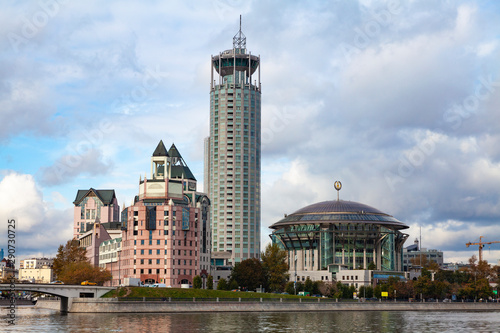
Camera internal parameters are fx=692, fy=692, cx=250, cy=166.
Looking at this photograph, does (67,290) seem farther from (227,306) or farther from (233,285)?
(233,285)

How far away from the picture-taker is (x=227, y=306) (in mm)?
158375

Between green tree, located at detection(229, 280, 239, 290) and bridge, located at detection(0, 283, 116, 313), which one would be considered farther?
green tree, located at detection(229, 280, 239, 290)

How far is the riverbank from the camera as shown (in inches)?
5842

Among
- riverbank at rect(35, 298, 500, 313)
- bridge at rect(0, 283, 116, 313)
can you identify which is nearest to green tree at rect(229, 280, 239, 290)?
riverbank at rect(35, 298, 500, 313)

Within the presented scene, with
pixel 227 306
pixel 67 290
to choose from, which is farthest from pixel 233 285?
pixel 67 290

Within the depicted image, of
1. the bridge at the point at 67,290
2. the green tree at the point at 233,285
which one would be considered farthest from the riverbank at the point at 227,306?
the green tree at the point at 233,285

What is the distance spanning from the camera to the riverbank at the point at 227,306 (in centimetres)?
14838

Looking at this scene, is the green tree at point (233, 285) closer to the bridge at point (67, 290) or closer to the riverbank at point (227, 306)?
the riverbank at point (227, 306)

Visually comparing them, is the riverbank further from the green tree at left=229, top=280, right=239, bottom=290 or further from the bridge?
the green tree at left=229, top=280, right=239, bottom=290

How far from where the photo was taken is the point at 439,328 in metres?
108

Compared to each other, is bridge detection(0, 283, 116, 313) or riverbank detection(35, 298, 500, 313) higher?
bridge detection(0, 283, 116, 313)

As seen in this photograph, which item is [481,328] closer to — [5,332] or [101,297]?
[5,332]

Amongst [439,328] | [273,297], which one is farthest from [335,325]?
[273,297]

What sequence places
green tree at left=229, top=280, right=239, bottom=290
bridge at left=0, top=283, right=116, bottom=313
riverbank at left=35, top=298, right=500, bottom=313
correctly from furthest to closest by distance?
green tree at left=229, top=280, right=239, bottom=290 < riverbank at left=35, top=298, right=500, bottom=313 < bridge at left=0, top=283, right=116, bottom=313
